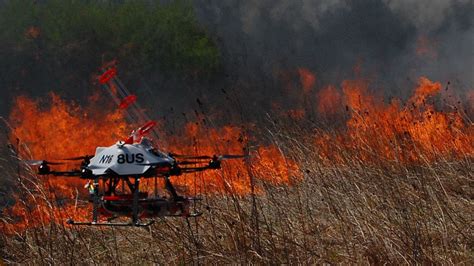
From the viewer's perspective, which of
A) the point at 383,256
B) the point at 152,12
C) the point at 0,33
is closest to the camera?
the point at 383,256

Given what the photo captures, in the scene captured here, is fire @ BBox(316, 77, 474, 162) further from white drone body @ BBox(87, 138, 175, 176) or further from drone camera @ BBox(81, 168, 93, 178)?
drone camera @ BBox(81, 168, 93, 178)

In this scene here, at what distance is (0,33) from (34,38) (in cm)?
146

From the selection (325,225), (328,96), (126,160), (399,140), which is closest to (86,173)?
(126,160)

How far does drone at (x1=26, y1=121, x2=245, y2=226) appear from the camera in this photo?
3508 millimetres

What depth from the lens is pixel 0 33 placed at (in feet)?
103

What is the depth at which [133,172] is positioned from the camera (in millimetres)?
3492

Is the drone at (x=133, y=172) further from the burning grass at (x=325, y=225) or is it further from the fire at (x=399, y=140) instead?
the fire at (x=399, y=140)

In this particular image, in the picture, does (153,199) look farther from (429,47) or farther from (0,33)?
(429,47)

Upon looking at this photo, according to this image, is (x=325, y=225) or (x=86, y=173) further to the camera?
(x=325, y=225)

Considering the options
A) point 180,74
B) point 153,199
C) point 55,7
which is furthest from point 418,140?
point 55,7

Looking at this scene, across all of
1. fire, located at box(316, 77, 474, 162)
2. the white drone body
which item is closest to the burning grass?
fire, located at box(316, 77, 474, 162)

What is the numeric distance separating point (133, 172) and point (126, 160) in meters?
0.07

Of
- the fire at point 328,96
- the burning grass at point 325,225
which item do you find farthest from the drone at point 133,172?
the fire at point 328,96

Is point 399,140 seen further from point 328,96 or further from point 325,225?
point 328,96
